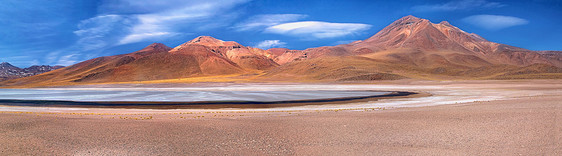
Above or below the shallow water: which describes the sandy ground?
below

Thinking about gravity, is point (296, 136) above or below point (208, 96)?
below

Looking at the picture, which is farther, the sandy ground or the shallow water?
the shallow water

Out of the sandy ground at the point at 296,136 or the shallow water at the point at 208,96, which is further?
the shallow water at the point at 208,96

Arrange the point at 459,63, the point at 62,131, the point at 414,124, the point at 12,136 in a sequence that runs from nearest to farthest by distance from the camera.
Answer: the point at 12,136 < the point at 62,131 < the point at 414,124 < the point at 459,63

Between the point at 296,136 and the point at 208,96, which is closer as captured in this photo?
the point at 296,136

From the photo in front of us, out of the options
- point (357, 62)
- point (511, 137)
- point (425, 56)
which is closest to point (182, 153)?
point (511, 137)

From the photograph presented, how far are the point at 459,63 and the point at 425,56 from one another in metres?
17.2

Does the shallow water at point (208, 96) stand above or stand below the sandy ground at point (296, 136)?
above

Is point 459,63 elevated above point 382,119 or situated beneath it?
elevated above

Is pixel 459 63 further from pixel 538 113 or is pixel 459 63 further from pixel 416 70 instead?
pixel 538 113

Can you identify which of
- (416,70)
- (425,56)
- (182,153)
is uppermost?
(425,56)

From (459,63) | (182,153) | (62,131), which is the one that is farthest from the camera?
(459,63)

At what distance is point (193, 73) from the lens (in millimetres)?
192500

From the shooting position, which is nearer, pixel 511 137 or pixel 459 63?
pixel 511 137
